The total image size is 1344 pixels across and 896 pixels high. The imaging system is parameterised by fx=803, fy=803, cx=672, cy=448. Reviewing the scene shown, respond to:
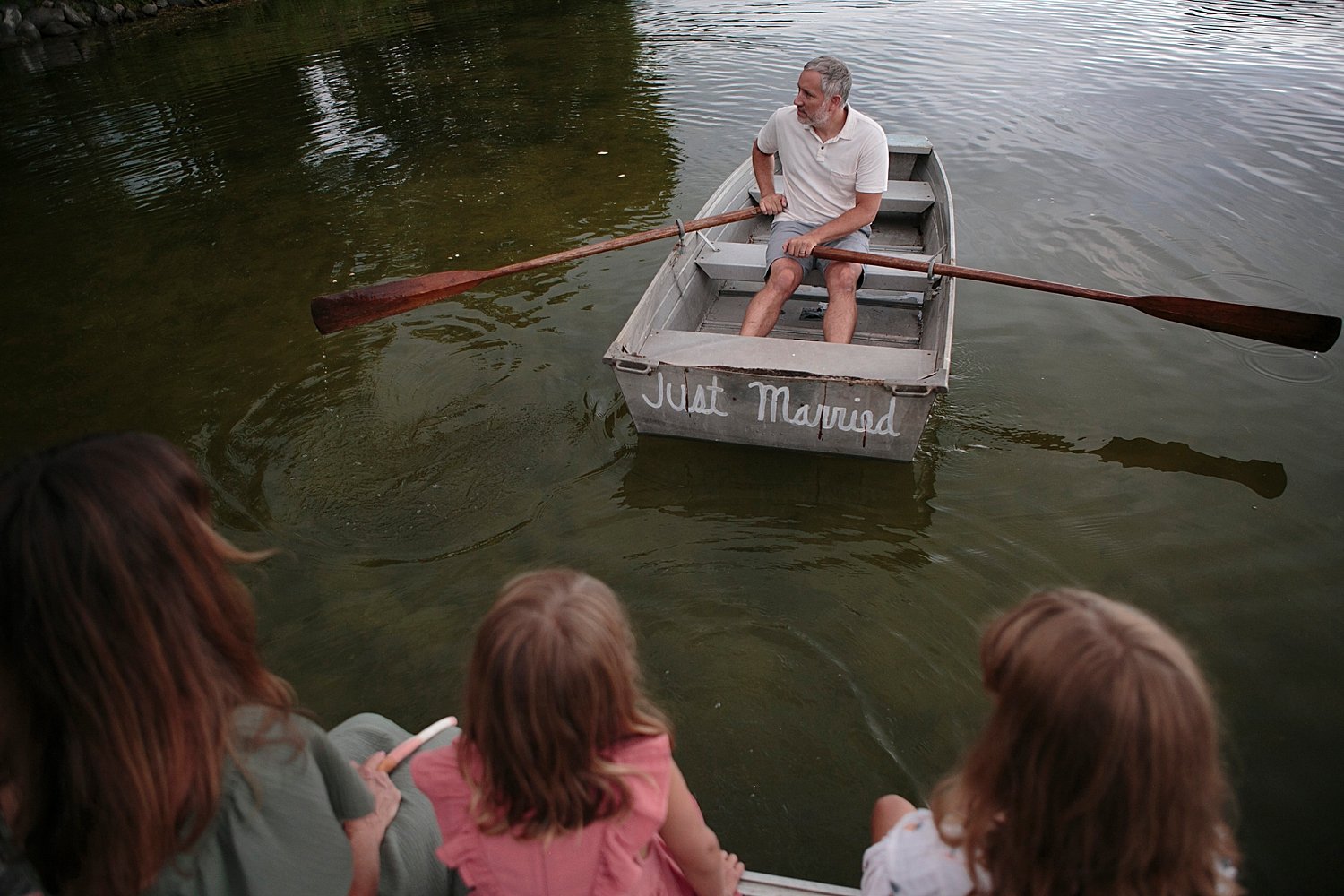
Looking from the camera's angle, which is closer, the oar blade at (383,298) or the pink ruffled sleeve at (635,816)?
the pink ruffled sleeve at (635,816)

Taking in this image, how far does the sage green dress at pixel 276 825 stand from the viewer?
135 centimetres

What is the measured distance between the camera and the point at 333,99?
1213 cm

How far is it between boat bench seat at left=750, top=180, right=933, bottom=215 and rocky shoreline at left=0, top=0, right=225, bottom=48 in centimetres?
2117

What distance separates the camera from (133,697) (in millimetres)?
1234

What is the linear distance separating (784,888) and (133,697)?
155 centimetres

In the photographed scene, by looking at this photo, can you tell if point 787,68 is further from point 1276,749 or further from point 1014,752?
point 1014,752

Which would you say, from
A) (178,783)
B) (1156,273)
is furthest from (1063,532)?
(178,783)

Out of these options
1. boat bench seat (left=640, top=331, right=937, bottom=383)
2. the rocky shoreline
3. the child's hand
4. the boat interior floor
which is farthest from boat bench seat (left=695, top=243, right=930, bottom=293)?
the rocky shoreline

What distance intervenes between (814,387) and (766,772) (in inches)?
70.0

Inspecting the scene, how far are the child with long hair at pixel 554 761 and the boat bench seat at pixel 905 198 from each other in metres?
5.56

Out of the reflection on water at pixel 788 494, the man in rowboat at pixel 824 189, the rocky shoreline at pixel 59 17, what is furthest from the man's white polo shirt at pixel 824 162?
the rocky shoreline at pixel 59 17

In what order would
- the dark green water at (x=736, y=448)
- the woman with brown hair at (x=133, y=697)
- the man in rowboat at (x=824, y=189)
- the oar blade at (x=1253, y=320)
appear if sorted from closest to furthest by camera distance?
1. the woman with brown hair at (x=133, y=697)
2. the dark green water at (x=736, y=448)
3. the oar blade at (x=1253, y=320)
4. the man in rowboat at (x=824, y=189)

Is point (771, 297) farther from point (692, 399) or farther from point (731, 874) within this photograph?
point (731, 874)

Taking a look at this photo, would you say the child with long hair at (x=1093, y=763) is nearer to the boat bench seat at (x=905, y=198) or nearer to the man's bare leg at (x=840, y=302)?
the man's bare leg at (x=840, y=302)
